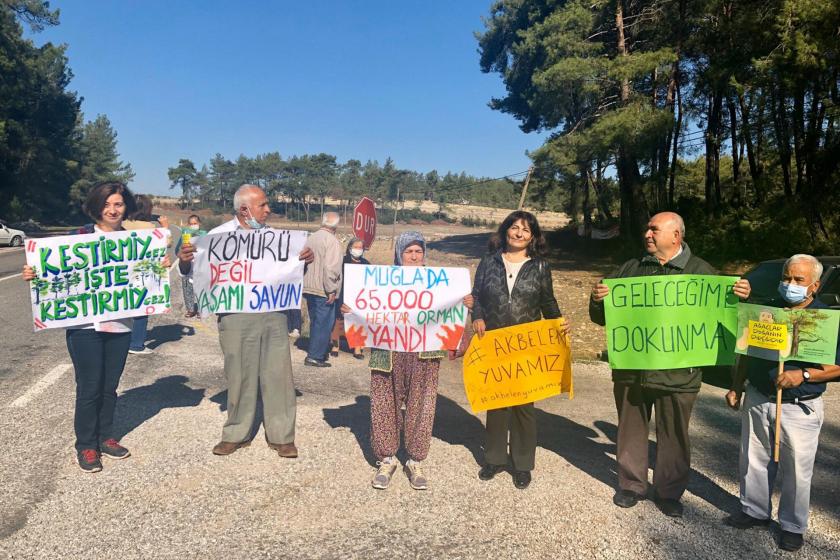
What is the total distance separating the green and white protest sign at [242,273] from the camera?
4777 mm

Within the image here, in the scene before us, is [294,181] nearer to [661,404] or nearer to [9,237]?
[9,237]

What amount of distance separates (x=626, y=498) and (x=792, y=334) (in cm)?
150

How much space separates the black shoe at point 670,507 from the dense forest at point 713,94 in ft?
46.0

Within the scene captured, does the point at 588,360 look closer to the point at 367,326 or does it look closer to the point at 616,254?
the point at 367,326

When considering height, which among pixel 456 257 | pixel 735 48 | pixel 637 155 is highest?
pixel 735 48

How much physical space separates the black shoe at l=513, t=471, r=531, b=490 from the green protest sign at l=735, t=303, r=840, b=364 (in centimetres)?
173

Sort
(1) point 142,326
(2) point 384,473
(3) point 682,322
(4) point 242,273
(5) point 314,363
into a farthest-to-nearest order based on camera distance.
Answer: (1) point 142,326 → (5) point 314,363 → (4) point 242,273 → (2) point 384,473 → (3) point 682,322

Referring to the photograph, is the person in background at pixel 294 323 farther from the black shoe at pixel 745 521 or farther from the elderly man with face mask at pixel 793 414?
the elderly man with face mask at pixel 793 414

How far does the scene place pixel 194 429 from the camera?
5355mm

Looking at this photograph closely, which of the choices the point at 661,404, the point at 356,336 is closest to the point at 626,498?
the point at 661,404

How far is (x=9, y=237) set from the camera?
95.9 ft

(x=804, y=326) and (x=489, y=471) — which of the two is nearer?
(x=804, y=326)

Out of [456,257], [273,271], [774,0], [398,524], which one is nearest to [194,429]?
[273,271]

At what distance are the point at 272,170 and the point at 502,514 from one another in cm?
9686
